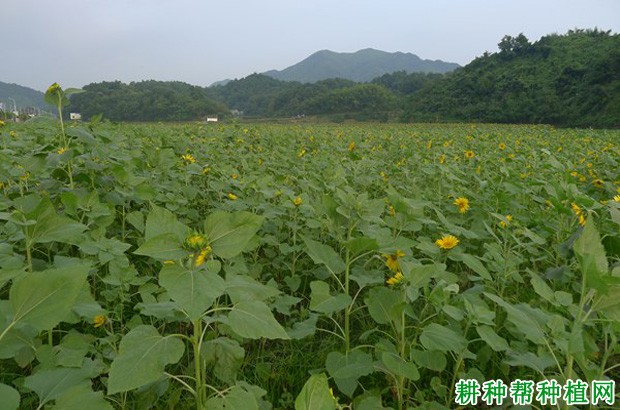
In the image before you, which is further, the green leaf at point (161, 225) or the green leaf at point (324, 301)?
the green leaf at point (324, 301)

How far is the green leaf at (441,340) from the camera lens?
118 cm

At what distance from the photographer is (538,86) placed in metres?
36.5

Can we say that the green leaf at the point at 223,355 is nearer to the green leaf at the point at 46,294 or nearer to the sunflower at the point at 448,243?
the green leaf at the point at 46,294

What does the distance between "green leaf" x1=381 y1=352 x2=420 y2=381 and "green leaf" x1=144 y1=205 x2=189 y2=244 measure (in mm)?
678

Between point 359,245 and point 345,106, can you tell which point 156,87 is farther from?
point 359,245

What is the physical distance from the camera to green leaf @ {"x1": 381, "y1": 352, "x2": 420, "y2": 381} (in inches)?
46.4

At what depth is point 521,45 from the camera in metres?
44.9

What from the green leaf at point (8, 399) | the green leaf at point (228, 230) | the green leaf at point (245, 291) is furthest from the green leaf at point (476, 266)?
the green leaf at point (8, 399)

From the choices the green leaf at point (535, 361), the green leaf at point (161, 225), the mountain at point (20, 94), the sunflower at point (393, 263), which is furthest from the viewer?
the mountain at point (20, 94)

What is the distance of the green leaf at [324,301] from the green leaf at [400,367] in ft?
0.67

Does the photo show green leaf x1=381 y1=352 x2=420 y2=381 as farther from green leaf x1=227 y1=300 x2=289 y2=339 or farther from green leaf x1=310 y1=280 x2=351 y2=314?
green leaf x1=227 y1=300 x2=289 y2=339

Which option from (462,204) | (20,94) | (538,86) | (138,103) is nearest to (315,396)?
(462,204)

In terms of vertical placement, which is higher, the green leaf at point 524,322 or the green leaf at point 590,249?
the green leaf at point 590,249

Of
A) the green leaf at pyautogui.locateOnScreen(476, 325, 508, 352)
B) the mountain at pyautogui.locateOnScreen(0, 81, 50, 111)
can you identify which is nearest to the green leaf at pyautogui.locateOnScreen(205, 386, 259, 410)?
the green leaf at pyautogui.locateOnScreen(476, 325, 508, 352)
